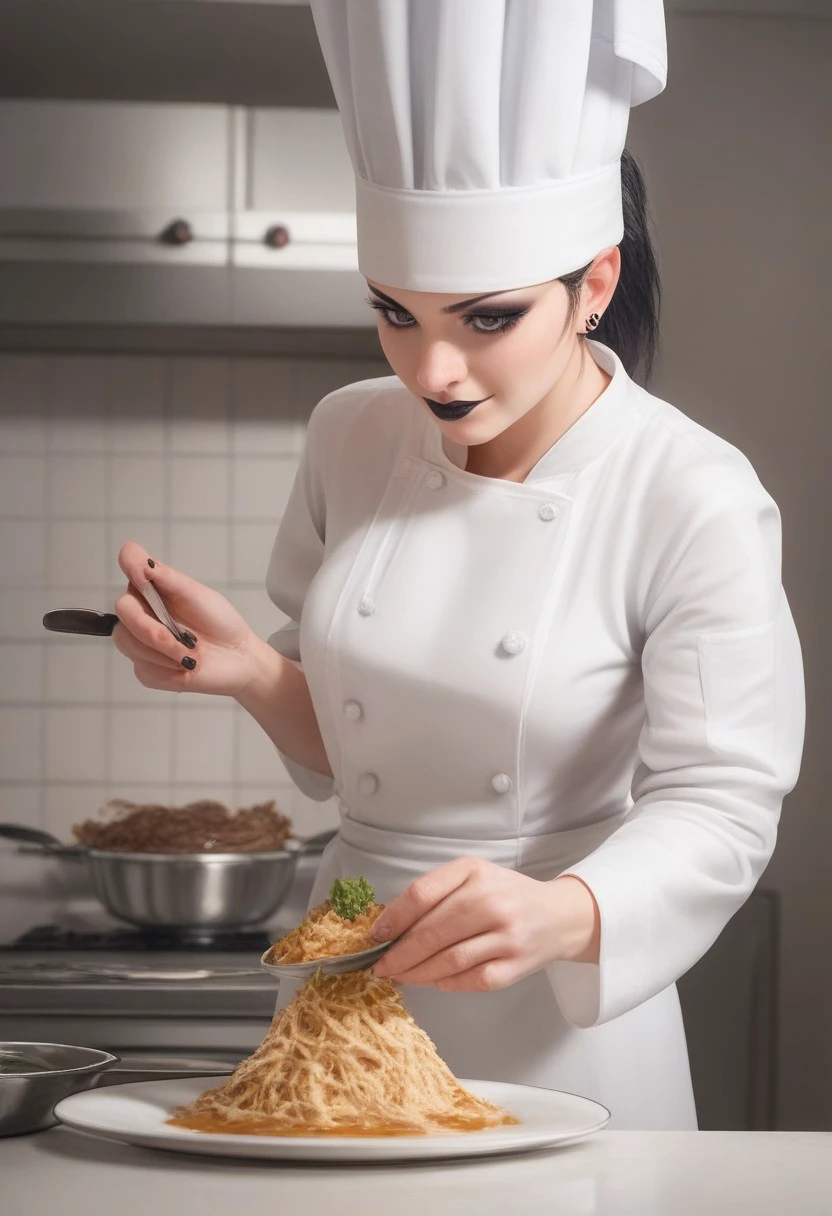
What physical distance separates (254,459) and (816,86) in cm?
123

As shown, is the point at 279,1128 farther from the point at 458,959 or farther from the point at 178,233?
the point at 178,233

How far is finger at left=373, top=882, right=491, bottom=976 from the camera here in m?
0.83

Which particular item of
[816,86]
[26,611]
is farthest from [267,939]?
[816,86]

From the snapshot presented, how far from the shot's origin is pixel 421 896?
0.82m

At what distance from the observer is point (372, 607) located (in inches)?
45.9

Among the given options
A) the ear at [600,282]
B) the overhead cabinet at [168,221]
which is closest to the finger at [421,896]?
the ear at [600,282]

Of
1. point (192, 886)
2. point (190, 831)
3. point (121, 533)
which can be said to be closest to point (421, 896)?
point (192, 886)

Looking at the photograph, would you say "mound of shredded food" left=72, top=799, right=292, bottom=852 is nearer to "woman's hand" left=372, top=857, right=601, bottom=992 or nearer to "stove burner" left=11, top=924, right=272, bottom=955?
"stove burner" left=11, top=924, right=272, bottom=955

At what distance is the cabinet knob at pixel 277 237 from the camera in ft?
7.25

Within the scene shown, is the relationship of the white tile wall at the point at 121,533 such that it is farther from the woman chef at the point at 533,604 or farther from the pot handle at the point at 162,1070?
the pot handle at the point at 162,1070

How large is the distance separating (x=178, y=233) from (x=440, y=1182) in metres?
1.79

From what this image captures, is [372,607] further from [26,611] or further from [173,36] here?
[26,611]

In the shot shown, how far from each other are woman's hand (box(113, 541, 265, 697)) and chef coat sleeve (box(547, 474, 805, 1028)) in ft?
1.28

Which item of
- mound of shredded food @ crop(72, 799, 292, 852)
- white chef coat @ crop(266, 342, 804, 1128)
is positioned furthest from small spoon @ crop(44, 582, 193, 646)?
mound of shredded food @ crop(72, 799, 292, 852)
